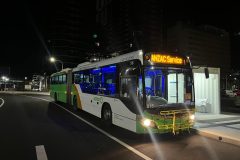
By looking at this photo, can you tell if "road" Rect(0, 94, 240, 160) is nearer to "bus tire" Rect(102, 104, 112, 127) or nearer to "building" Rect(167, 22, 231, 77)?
"bus tire" Rect(102, 104, 112, 127)

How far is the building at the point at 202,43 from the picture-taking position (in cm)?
13710

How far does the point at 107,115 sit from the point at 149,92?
10.8ft

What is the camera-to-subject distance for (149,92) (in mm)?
9352

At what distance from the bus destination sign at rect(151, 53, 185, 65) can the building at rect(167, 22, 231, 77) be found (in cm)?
12121

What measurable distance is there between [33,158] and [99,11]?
122600 mm

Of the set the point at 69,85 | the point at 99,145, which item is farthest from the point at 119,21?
the point at 99,145

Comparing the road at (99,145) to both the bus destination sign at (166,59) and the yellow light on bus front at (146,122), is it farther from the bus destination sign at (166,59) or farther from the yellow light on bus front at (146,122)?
the bus destination sign at (166,59)

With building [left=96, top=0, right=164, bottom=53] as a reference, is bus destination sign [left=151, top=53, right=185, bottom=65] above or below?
below

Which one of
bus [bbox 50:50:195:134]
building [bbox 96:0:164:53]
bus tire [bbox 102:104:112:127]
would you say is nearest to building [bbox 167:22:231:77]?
building [bbox 96:0:164:53]

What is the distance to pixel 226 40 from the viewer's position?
158 meters

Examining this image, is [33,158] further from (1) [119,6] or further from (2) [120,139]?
(1) [119,6]

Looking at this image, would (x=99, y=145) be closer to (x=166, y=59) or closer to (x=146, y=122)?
(x=146, y=122)

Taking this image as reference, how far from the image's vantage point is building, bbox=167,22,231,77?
137100 millimetres

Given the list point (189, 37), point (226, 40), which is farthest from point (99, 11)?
point (226, 40)
